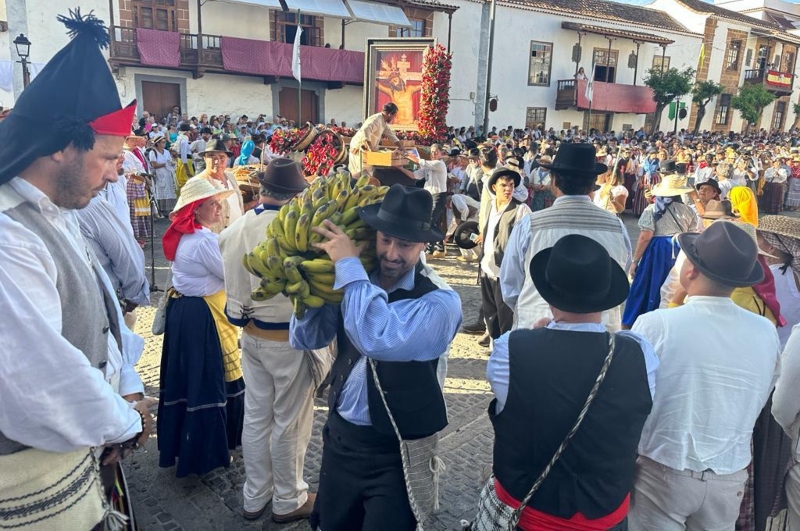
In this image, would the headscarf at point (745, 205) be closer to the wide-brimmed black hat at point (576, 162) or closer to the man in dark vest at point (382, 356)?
the wide-brimmed black hat at point (576, 162)

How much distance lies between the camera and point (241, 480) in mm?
4137

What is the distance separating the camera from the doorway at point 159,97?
22.9m

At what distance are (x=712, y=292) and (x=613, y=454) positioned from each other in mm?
988

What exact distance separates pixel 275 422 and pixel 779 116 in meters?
56.8

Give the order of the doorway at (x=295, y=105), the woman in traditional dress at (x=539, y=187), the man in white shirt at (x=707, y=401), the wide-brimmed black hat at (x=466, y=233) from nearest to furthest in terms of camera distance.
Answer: the man in white shirt at (x=707, y=401) → the wide-brimmed black hat at (x=466, y=233) → the woman in traditional dress at (x=539, y=187) → the doorway at (x=295, y=105)

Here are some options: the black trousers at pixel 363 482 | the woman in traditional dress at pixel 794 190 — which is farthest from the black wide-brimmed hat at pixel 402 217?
the woman in traditional dress at pixel 794 190

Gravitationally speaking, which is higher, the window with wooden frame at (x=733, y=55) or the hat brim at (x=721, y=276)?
the window with wooden frame at (x=733, y=55)

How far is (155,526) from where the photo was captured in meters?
3.63

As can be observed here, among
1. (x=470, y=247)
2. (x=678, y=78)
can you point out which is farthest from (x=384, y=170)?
(x=678, y=78)

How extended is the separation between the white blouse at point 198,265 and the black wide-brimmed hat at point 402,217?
190cm

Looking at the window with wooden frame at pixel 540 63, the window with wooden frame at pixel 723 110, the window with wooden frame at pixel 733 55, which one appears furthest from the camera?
the window with wooden frame at pixel 723 110

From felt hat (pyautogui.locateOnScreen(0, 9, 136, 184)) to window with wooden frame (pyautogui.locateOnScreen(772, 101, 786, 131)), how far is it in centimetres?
5628

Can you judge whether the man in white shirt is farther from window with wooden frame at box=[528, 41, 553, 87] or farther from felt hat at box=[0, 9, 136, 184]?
window with wooden frame at box=[528, 41, 553, 87]

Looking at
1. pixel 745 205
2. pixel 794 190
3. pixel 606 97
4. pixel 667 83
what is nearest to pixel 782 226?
pixel 745 205
